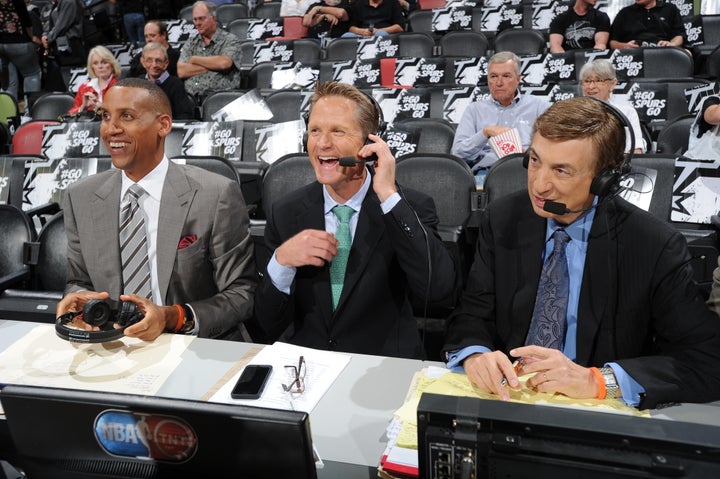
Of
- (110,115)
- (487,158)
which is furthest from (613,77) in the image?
(110,115)

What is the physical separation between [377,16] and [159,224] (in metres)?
6.57

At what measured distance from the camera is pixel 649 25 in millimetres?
6688

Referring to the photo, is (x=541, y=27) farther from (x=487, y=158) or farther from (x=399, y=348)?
(x=399, y=348)

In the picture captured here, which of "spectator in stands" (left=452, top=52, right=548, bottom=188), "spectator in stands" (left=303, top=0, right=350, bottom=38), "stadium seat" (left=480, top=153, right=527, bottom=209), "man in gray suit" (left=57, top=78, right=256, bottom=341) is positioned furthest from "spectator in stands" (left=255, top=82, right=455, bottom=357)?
"spectator in stands" (left=303, top=0, right=350, bottom=38)

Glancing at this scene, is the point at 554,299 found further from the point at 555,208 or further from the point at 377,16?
the point at 377,16

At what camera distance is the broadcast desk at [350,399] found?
1260mm

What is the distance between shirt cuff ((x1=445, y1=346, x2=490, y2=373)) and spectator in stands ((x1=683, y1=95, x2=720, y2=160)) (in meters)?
2.51

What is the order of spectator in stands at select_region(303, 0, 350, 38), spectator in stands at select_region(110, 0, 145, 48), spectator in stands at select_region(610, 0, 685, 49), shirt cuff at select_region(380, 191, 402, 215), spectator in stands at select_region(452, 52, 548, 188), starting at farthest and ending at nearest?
spectator in stands at select_region(110, 0, 145, 48)
spectator in stands at select_region(303, 0, 350, 38)
spectator in stands at select_region(610, 0, 685, 49)
spectator in stands at select_region(452, 52, 548, 188)
shirt cuff at select_region(380, 191, 402, 215)

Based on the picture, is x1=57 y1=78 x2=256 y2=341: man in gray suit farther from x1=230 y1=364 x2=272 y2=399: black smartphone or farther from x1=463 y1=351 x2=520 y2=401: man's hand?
x1=463 y1=351 x2=520 y2=401: man's hand

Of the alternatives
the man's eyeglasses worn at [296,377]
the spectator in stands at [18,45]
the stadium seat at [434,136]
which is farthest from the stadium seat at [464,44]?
the man's eyeglasses worn at [296,377]

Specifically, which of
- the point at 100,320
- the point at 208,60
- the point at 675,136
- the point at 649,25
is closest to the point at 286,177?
the point at 100,320

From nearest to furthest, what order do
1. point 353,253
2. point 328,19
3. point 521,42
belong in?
1. point 353,253
2. point 521,42
3. point 328,19

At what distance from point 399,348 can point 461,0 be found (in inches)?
291

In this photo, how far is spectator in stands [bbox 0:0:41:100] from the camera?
7605mm
